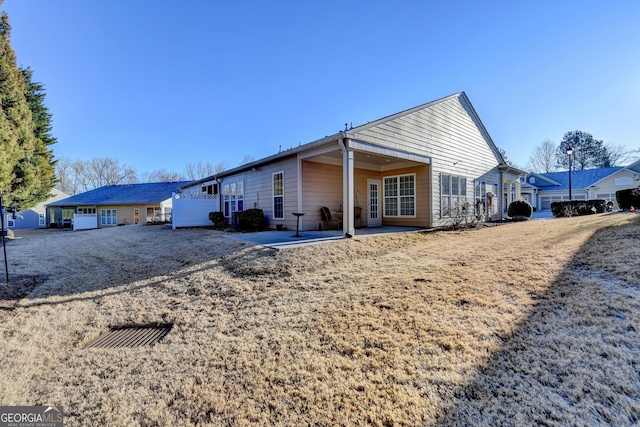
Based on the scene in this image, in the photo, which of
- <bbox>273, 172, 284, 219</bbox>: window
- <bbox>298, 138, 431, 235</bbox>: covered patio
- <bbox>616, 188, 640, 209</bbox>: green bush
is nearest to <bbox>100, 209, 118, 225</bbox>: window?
<bbox>273, 172, 284, 219</bbox>: window

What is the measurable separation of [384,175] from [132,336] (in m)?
10.9

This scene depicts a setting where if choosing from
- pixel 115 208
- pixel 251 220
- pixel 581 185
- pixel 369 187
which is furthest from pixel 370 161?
pixel 581 185

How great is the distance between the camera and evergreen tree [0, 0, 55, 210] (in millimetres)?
12516

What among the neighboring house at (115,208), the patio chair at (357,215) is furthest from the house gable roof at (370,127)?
the neighboring house at (115,208)

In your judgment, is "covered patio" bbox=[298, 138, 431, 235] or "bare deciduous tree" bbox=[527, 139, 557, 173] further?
"bare deciduous tree" bbox=[527, 139, 557, 173]

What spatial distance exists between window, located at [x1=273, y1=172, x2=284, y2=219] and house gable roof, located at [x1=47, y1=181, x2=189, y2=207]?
19.0 metres

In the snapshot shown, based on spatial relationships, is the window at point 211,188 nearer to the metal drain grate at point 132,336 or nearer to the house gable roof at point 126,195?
the house gable roof at point 126,195

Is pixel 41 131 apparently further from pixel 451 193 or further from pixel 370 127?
pixel 451 193

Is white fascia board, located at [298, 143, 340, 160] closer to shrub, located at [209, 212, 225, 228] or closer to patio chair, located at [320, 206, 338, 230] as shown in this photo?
patio chair, located at [320, 206, 338, 230]

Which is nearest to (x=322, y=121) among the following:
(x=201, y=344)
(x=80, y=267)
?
(x=80, y=267)

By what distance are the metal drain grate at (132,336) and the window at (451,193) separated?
10414 mm

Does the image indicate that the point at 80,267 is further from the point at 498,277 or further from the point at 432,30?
the point at 432,30

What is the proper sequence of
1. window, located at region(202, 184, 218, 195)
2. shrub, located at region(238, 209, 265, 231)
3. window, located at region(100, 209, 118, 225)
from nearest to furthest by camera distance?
shrub, located at region(238, 209, 265, 231), window, located at region(202, 184, 218, 195), window, located at region(100, 209, 118, 225)

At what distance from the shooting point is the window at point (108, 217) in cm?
2662
